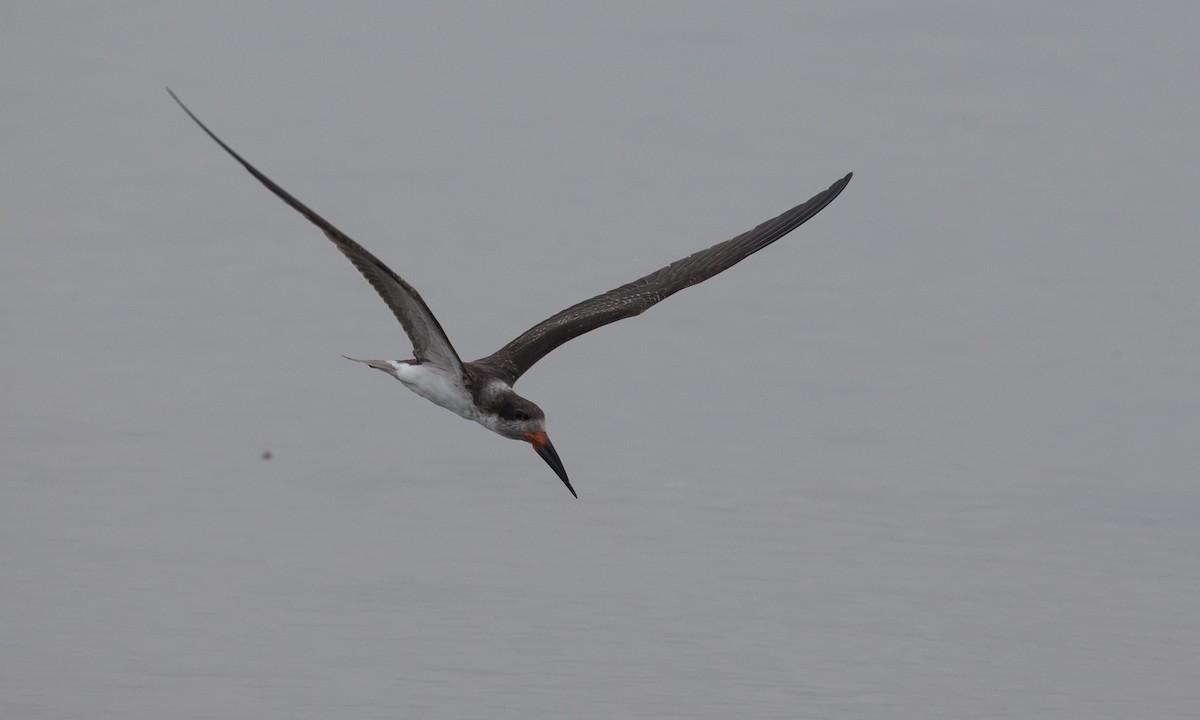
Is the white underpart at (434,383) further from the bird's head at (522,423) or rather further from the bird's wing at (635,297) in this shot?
the bird's wing at (635,297)

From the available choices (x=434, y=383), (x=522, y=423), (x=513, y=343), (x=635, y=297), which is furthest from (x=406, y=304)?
(x=635, y=297)

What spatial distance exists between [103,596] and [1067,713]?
16.5 ft

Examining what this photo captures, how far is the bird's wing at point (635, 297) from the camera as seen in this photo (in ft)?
39.8

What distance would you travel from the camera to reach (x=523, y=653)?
11.6 m

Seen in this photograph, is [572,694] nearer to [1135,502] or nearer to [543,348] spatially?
[543,348]

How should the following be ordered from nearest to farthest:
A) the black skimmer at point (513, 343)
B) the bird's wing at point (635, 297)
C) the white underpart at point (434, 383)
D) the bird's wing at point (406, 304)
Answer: the bird's wing at point (406, 304)
the black skimmer at point (513, 343)
the white underpart at point (434, 383)
the bird's wing at point (635, 297)

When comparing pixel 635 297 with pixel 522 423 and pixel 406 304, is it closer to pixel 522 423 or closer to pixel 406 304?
pixel 522 423

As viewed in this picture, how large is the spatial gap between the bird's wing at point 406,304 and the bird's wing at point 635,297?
24.9 inches

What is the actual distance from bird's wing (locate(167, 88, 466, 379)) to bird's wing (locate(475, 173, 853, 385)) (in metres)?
0.63

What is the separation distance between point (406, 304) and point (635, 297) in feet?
8.33

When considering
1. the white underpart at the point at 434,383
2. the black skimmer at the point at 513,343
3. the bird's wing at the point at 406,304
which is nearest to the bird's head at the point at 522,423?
the black skimmer at the point at 513,343

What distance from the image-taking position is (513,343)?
12375 mm

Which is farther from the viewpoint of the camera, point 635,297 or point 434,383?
point 635,297

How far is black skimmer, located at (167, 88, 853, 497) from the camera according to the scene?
10406 millimetres
